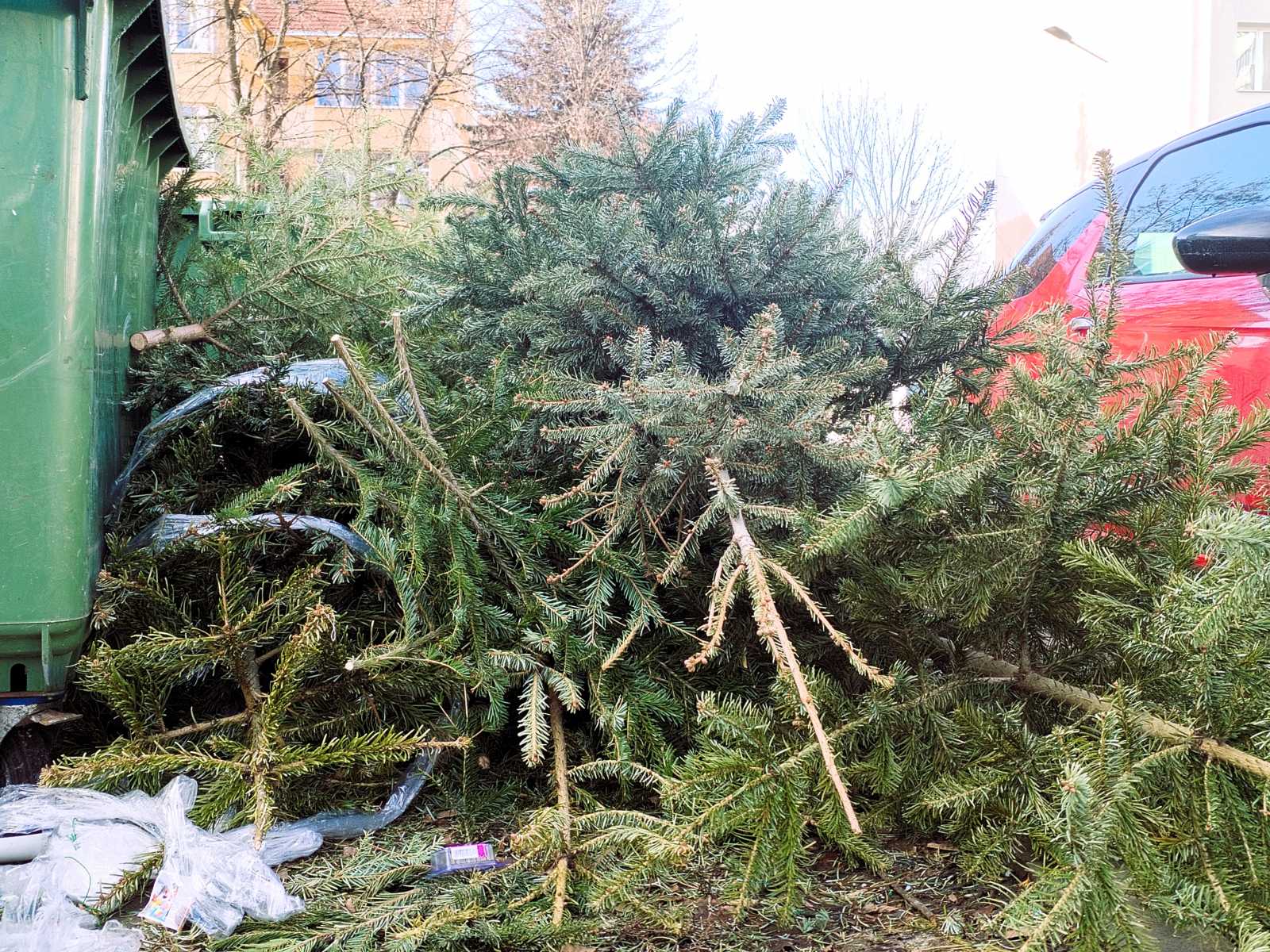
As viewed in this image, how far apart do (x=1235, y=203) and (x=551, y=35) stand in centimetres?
2087

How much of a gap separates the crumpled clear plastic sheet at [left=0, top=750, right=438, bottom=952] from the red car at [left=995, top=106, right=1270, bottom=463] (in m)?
2.33

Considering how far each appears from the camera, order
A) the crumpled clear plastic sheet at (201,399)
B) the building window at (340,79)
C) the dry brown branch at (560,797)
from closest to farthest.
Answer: the dry brown branch at (560,797), the crumpled clear plastic sheet at (201,399), the building window at (340,79)

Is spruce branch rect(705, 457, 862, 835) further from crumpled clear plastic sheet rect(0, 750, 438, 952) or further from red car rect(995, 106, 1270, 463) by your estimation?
red car rect(995, 106, 1270, 463)

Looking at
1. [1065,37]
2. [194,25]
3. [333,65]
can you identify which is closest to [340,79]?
[333,65]

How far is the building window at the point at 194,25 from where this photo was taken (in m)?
14.0

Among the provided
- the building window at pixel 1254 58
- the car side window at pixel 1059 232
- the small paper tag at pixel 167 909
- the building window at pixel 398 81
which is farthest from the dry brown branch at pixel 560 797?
the building window at pixel 1254 58

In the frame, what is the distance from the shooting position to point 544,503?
2074mm

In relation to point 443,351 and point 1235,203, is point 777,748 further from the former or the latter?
point 1235,203

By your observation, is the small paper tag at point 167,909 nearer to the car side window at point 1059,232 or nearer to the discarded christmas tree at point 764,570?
the discarded christmas tree at point 764,570

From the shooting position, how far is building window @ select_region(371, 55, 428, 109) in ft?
57.7

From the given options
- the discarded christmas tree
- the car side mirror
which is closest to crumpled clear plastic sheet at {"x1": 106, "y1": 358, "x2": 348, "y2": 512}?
the discarded christmas tree

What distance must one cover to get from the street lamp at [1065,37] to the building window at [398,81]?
16026 mm

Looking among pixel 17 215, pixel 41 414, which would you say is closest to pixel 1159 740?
pixel 41 414

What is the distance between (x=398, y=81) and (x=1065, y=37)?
54.9ft
